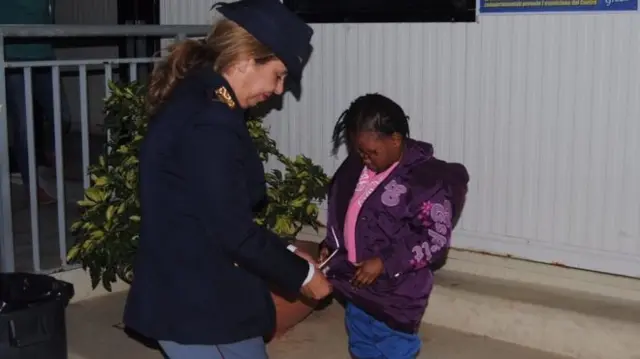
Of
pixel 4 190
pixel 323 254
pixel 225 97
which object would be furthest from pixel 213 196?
pixel 4 190

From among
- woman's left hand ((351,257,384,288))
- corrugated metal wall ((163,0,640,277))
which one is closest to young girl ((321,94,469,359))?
woman's left hand ((351,257,384,288))

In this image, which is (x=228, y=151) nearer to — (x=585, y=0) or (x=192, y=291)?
(x=192, y=291)

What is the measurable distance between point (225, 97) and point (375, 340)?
140 cm

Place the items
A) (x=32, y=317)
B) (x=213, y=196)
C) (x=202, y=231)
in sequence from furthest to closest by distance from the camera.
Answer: (x=32, y=317) → (x=202, y=231) → (x=213, y=196)

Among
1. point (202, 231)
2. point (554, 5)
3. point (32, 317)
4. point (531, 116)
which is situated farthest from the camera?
point (531, 116)

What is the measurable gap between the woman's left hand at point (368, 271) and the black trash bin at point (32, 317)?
1.43m

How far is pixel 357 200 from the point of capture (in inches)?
148

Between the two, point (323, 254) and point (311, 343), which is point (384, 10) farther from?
point (323, 254)

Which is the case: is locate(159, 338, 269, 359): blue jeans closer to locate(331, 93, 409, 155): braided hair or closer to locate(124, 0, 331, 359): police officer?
locate(124, 0, 331, 359): police officer

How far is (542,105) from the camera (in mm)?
4688

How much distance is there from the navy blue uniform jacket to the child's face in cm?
82

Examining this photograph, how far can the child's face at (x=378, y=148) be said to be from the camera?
3627 mm

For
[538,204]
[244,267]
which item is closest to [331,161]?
[538,204]

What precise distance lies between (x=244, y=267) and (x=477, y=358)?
2.00 meters
